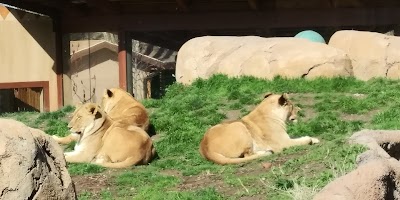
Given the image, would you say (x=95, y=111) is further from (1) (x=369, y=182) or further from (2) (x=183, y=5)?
(2) (x=183, y=5)

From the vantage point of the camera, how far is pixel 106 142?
30.6 ft

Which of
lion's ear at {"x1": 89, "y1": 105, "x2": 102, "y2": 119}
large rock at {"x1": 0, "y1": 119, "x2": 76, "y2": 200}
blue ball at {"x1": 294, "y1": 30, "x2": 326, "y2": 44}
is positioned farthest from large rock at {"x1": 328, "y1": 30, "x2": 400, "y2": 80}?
large rock at {"x1": 0, "y1": 119, "x2": 76, "y2": 200}

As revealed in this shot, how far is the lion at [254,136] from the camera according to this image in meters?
8.91

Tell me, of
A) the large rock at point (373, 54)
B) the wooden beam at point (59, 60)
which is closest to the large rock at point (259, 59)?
the large rock at point (373, 54)

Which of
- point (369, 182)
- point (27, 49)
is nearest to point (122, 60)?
point (27, 49)

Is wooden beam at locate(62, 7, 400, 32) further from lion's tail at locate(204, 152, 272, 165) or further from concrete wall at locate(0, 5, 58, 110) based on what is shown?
lion's tail at locate(204, 152, 272, 165)

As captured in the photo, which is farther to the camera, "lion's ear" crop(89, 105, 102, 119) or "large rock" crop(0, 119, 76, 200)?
"lion's ear" crop(89, 105, 102, 119)

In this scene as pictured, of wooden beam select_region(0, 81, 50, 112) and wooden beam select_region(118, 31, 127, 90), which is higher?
wooden beam select_region(118, 31, 127, 90)

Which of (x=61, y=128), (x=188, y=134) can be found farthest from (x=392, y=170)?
(x=61, y=128)

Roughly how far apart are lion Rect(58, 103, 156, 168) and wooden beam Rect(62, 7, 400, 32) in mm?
8027

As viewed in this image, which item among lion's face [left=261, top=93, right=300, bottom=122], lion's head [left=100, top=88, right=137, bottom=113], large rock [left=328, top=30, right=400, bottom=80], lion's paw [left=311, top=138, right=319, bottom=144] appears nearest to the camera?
lion's paw [left=311, top=138, right=319, bottom=144]

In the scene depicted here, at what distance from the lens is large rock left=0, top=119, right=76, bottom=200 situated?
4.70m

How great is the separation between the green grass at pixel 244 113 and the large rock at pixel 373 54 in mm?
1143

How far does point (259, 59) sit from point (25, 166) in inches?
388
